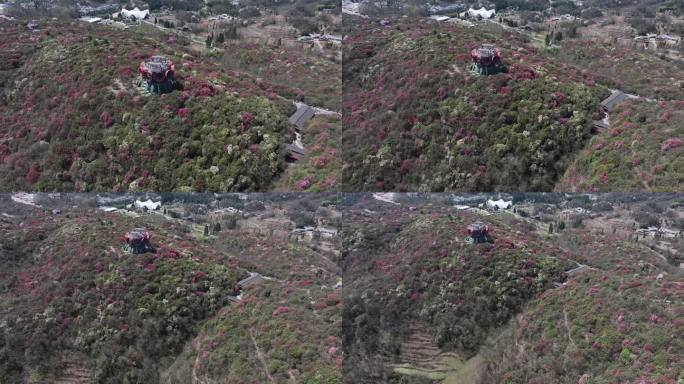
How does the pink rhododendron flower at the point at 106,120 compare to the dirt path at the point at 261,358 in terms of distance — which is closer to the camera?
the pink rhododendron flower at the point at 106,120

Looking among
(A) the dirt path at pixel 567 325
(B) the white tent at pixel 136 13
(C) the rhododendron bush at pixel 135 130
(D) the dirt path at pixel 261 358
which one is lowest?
(D) the dirt path at pixel 261 358

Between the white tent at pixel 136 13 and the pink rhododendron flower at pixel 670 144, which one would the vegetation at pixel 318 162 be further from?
the pink rhododendron flower at pixel 670 144

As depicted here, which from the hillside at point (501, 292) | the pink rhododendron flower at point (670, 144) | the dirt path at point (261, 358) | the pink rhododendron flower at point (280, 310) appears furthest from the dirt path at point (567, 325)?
the dirt path at point (261, 358)

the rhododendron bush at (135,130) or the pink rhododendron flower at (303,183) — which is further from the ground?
the rhododendron bush at (135,130)

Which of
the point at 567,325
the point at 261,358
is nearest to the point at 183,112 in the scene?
the point at 261,358

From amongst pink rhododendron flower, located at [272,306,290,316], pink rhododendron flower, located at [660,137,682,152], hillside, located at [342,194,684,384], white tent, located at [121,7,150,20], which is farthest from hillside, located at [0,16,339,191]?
pink rhododendron flower, located at [660,137,682,152]

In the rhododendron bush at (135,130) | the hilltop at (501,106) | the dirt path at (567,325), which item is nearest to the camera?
the hilltop at (501,106)

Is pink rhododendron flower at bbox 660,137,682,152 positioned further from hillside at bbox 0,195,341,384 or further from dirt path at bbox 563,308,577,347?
hillside at bbox 0,195,341,384
